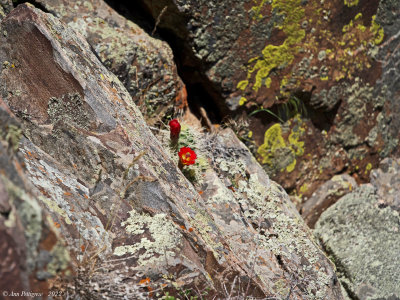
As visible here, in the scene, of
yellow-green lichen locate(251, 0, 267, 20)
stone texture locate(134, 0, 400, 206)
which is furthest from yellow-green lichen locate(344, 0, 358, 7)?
yellow-green lichen locate(251, 0, 267, 20)

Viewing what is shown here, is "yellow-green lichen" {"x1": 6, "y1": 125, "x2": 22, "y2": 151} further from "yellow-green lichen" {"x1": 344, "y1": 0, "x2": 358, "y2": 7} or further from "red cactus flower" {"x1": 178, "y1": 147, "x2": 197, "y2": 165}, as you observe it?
"yellow-green lichen" {"x1": 344, "y1": 0, "x2": 358, "y2": 7}

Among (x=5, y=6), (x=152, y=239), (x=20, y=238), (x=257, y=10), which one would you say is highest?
(x=257, y=10)

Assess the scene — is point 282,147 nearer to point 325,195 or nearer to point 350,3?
point 325,195

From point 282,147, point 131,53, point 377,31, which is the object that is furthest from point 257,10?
point 377,31

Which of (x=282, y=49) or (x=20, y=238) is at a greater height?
(x=282, y=49)

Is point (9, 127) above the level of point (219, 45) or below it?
below

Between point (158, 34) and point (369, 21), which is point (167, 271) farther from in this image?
point (369, 21)

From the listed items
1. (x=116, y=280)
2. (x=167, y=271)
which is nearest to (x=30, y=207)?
(x=116, y=280)
